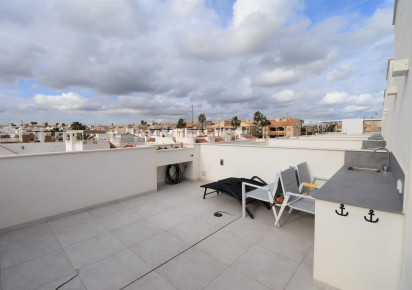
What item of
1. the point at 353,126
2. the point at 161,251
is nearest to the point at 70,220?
the point at 161,251

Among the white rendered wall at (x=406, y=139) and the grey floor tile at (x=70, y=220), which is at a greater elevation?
the white rendered wall at (x=406, y=139)

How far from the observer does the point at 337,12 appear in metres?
5.08

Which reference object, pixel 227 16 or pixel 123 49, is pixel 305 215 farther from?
pixel 123 49

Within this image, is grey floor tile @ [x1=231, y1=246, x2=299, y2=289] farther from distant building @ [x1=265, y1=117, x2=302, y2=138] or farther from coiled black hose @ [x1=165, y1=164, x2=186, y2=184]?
distant building @ [x1=265, y1=117, x2=302, y2=138]

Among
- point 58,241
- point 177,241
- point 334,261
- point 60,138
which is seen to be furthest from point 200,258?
point 60,138

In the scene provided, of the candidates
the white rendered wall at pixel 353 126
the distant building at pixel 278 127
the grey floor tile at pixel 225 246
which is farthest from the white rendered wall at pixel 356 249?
the distant building at pixel 278 127

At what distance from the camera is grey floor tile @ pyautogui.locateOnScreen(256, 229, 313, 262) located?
8.83 feet

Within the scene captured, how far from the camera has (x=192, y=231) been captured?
11.0ft

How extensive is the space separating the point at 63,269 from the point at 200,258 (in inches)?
71.4

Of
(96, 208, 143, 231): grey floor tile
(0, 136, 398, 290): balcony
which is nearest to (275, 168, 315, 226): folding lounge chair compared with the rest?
(0, 136, 398, 290): balcony

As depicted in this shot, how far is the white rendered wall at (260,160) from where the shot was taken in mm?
4195

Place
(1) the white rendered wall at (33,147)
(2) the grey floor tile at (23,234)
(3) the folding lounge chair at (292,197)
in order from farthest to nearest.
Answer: (1) the white rendered wall at (33,147), (3) the folding lounge chair at (292,197), (2) the grey floor tile at (23,234)

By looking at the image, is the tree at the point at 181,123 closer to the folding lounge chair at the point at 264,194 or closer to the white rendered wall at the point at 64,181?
the white rendered wall at the point at 64,181

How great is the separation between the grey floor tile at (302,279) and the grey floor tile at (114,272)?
5.88 feet
